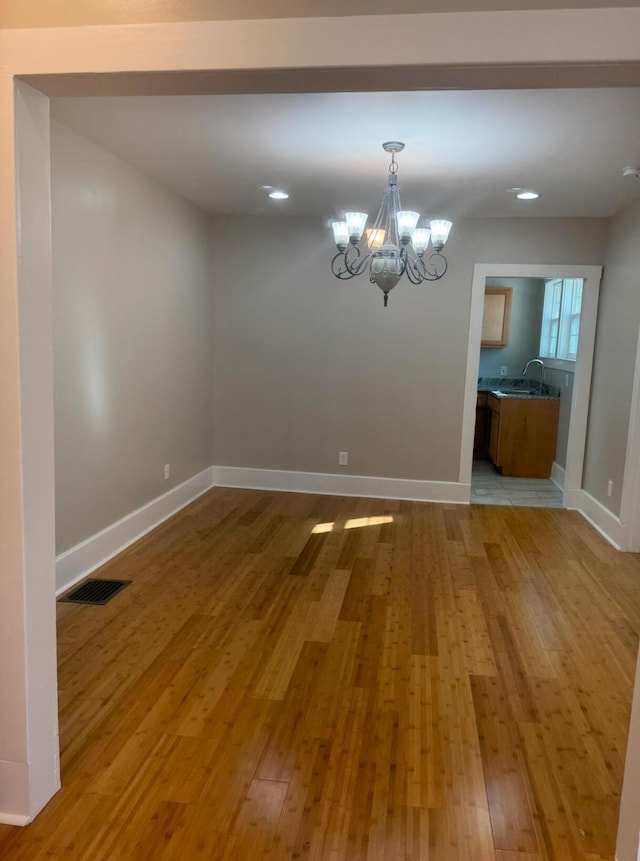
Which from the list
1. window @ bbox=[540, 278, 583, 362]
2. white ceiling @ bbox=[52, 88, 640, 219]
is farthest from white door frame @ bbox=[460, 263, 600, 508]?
window @ bbox=[540, 278, 583, 362]

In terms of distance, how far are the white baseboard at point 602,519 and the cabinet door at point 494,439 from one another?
4.88 feet

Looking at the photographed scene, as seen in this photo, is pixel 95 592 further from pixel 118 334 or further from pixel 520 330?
pixel 520 330

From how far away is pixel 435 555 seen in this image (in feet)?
13.7

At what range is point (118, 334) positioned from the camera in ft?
12.7

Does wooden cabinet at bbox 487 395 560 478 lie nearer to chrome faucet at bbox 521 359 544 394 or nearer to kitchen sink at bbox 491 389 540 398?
kitchen sink at bbox 491 389 540 398

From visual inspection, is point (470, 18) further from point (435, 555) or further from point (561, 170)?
point (435, 555)

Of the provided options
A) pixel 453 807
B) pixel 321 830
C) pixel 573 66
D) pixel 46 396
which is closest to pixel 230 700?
pixel 321 830

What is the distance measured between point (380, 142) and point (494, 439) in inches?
174

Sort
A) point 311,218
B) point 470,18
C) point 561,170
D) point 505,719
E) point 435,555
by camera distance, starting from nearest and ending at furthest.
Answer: point 470,18 < point 505,719 < point 561,170 < point 435,555 < point 311,218

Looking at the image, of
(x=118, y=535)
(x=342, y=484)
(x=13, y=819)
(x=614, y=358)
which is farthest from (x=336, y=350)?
(x=13, y=819)

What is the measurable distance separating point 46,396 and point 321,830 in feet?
4.98

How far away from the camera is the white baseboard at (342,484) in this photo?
18.1ft

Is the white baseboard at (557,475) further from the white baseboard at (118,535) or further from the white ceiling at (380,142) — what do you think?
the white baseboard at (118,535)

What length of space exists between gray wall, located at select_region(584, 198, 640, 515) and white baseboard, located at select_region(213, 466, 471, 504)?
3.73 ft
